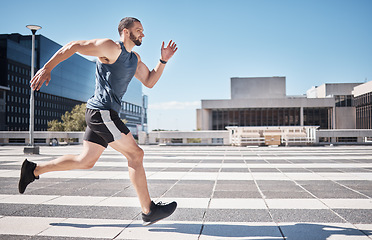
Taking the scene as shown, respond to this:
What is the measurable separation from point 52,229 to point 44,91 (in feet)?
311

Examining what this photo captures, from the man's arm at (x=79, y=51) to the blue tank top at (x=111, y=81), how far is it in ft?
Result: 0.30

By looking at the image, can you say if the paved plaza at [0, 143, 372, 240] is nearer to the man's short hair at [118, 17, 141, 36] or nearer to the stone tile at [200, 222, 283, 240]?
the stone tile at [200, 222, 283, 240]

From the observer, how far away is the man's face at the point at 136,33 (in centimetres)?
311

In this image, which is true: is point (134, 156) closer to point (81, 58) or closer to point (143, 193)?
point (143, 193)

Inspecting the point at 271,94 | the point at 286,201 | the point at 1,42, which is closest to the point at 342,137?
the point at 286,201

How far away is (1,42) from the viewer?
257 feet

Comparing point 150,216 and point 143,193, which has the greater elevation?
point 143,193

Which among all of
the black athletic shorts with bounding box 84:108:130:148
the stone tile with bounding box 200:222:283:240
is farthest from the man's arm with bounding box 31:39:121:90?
the stone tile with bounding box 200:222:283:240

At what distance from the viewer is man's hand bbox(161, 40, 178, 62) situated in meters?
3.67

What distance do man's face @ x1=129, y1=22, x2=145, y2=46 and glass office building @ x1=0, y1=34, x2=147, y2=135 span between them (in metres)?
67.3

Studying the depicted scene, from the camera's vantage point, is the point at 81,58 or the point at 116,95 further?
the point at 81,58

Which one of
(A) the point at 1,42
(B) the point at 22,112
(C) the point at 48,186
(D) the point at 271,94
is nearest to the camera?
(C) the point at 48,186

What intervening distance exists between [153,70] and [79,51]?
994 millimetres

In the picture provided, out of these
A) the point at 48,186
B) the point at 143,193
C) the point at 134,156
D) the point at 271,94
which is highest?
the point at 271,94
